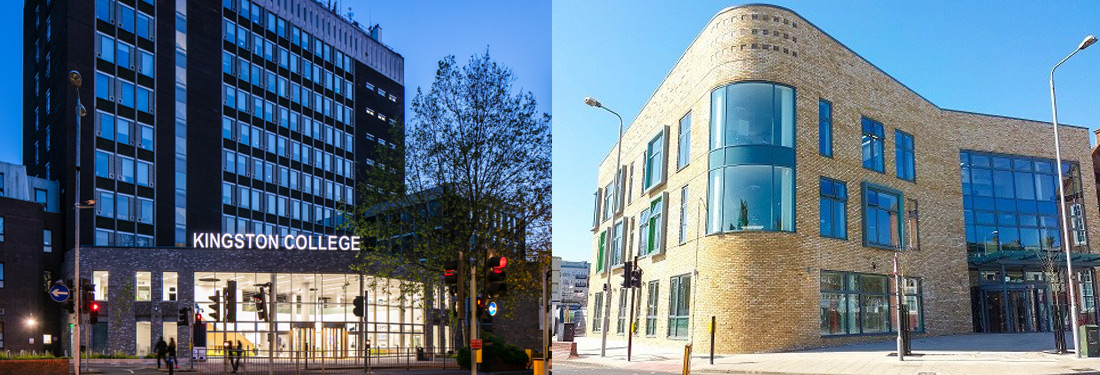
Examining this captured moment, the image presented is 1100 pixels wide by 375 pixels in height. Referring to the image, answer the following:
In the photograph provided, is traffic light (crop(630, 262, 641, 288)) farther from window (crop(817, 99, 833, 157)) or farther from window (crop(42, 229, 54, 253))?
window (crop(42, 229, 54, 253))

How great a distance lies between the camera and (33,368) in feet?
98.4

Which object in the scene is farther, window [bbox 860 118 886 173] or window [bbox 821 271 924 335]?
window [bbox 860 118 886 173]

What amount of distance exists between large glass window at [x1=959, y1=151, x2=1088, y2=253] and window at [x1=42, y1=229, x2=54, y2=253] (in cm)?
5041

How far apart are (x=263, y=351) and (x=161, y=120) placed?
73.4 ft

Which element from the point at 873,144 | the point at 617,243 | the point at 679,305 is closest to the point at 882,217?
the point at 873,144

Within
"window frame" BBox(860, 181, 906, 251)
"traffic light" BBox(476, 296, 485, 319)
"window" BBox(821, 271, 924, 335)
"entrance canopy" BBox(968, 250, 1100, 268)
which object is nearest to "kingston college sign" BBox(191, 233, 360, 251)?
"entrance canopy" BBox(968, 250, 1100, 268)

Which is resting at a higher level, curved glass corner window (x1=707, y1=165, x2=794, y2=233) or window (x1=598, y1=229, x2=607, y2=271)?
curved glass corner window (x1=707, y1=165, x2=794, y2=233)

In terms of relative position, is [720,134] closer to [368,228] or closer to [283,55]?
[368,228]

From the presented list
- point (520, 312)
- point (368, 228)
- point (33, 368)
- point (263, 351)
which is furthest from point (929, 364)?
point (263, 351)

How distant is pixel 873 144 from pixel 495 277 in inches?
327

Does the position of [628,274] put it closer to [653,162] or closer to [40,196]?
[653,162]

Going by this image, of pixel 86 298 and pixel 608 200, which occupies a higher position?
pixel 608 200

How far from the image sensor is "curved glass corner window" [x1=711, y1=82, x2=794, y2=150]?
1825cm

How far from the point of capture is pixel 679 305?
1895 centimetres
